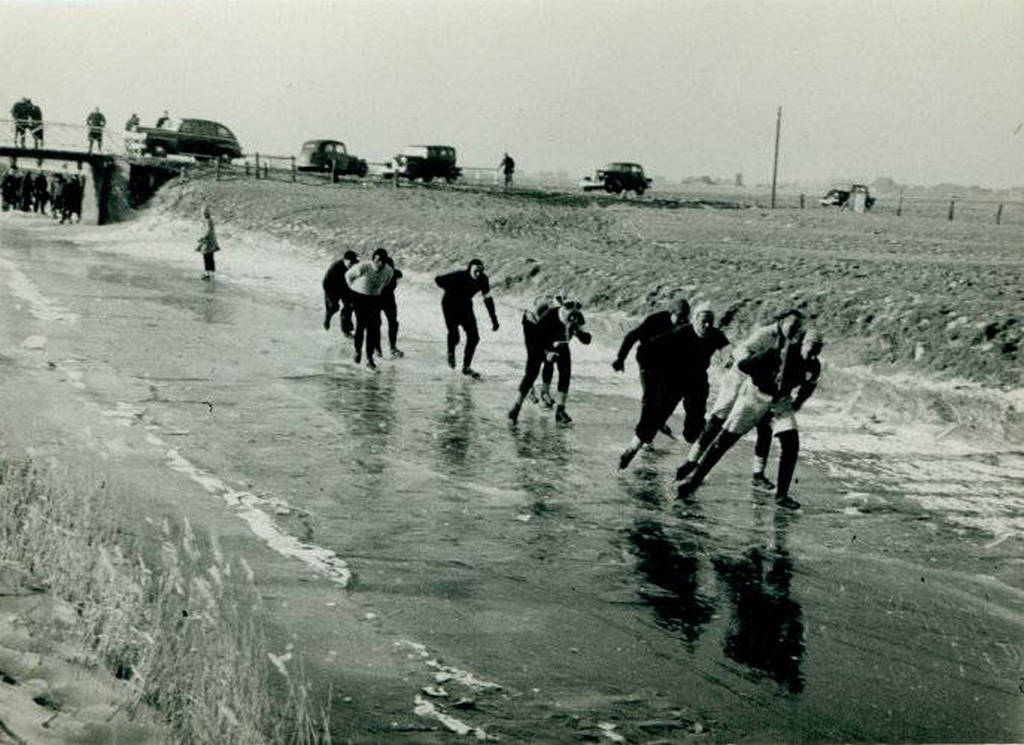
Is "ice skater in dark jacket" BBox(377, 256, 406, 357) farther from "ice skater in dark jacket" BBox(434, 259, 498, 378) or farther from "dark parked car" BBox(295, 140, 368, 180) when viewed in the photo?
"dark parked car" BBox(295, 140, 368, 180)

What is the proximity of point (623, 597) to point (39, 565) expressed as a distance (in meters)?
3.46

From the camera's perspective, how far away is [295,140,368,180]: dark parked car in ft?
159

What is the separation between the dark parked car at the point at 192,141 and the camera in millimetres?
46500

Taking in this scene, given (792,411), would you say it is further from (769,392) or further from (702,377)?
(702,377)

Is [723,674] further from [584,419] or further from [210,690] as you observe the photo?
[584,419]

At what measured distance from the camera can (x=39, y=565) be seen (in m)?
6.08

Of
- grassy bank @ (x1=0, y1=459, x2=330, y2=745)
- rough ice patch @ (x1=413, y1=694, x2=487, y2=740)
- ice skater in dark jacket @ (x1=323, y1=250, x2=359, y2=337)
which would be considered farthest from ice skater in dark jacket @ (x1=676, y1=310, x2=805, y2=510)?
ice skater in dark jacket @ (x1=323, y1=250, x2=359, y2=337)

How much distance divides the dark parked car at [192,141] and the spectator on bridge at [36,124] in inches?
149

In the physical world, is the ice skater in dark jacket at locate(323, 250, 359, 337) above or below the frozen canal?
above

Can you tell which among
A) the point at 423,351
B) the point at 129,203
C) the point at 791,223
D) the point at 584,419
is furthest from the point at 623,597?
the point at 129,203

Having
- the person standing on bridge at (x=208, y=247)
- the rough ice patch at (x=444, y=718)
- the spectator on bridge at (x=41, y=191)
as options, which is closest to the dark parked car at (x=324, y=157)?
the spectator on bridge at (x=41, y=191)

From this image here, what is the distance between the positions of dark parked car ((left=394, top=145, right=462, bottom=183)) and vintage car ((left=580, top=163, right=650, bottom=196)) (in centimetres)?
746

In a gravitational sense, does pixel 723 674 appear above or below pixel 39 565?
below

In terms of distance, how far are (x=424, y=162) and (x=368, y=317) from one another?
35139 mm
